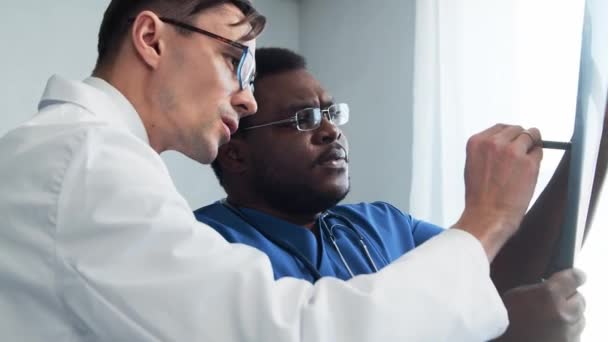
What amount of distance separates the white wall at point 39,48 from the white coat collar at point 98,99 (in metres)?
1.11

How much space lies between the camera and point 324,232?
1195mm

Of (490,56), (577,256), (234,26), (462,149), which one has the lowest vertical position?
(462,149)

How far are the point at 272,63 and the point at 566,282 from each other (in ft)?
2.79

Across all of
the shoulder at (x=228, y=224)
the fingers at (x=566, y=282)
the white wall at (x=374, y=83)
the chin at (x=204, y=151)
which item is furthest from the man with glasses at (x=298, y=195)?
the white wall at (x=374, y=83)

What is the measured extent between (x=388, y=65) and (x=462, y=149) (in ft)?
Result: 1.78

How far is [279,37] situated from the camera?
2.58 meters

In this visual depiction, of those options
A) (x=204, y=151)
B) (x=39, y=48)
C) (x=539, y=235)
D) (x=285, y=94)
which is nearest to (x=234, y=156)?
(x=285, y=94)

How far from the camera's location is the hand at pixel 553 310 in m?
0.68

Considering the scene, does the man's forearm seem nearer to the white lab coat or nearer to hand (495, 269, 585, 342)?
hand (495, 269, 585, 342)

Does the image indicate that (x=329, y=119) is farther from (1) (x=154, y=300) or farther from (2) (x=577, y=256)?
(1) (x=154, y=300)

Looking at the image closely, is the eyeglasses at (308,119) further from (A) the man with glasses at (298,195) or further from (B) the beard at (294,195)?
(B) the beard at (294,195)

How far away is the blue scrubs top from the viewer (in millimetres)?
1072

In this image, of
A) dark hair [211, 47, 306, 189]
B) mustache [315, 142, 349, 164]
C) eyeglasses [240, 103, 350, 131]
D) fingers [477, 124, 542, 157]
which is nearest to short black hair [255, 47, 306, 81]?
dark hair [211, 47, 306, 189]

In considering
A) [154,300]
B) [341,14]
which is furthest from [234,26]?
[341,14]
